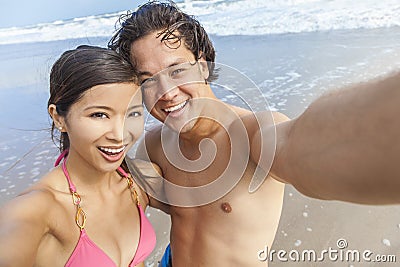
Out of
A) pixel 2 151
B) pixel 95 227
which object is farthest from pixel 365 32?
pixel 95 227

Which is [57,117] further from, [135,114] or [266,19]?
[266,19]

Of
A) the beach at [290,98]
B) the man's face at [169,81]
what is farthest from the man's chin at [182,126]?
the beach at [290,98]

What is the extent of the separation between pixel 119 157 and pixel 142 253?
528 millimetres

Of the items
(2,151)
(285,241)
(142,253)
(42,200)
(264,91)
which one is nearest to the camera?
(42,200)

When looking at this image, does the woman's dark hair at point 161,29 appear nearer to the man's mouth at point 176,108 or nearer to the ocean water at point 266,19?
the man's mouth at point 176,108

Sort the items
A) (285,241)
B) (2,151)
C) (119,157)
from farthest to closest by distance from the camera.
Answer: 1. (2,151)
2. (285,241)
3. (119,157)

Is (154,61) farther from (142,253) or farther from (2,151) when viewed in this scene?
(2,151)

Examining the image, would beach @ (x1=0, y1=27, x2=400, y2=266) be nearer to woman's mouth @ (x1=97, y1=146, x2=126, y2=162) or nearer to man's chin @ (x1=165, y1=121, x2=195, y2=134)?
man's chin @ (x1=165, y1=121, x2=195, y2=134)

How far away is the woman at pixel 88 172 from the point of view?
1581mm

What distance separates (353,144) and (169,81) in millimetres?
1374

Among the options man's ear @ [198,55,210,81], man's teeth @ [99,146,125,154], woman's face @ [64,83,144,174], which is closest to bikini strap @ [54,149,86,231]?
woman's face @ [64,83,144,174]

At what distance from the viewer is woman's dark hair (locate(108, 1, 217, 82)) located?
192 cm

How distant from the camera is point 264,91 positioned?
575 centimetres

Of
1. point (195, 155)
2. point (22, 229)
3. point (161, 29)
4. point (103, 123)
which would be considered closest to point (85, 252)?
point (22, 229)
